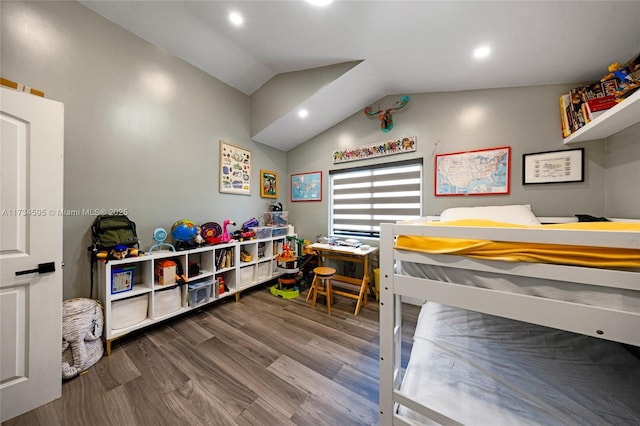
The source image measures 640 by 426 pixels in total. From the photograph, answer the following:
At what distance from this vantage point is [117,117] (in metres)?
1.93

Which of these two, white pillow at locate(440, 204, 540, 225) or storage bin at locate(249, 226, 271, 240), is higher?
white pillow at locate(440, 204, 540, 225)

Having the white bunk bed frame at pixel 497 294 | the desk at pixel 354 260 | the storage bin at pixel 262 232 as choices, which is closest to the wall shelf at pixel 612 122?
the white bunk bed frame at pixel 497 294

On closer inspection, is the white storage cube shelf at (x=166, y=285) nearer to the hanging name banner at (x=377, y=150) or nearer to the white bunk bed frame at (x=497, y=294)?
the hanging name banner at (x=377, y=150)

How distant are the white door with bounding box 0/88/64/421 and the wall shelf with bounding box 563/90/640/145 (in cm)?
353

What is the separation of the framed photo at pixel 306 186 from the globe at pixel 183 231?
1.79 m

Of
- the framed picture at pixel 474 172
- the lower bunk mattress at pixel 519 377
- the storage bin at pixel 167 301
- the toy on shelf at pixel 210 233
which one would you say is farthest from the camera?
the toy on shelf at pixel 210 233

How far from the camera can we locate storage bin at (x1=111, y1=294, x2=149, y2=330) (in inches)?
68.2

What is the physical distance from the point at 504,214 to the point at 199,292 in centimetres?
323

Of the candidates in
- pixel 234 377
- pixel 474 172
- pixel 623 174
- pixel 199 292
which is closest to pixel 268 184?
pixel 199 292

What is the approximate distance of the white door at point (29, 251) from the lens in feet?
3.85

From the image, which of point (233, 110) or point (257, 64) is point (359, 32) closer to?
point (257, 64)

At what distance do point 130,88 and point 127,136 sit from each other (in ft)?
1.58

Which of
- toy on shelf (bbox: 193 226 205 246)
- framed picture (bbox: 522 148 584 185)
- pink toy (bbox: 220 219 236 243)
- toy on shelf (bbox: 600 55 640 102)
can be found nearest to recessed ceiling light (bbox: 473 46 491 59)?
toy on shelf (bbox: 600 55 640 102)

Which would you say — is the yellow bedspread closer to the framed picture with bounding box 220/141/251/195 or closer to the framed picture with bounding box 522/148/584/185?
the framed picture with bounding box 522/148/584/185
